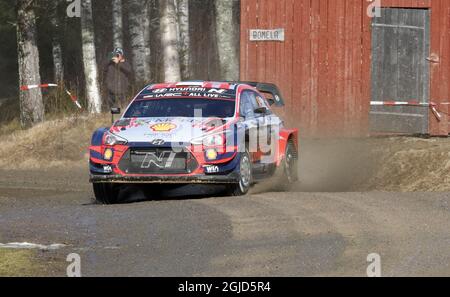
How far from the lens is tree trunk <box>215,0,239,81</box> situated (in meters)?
25.9

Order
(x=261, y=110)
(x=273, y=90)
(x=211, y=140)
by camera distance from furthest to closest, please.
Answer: (x=273, y=90), (x=261, y=110), (x=211, y=140)

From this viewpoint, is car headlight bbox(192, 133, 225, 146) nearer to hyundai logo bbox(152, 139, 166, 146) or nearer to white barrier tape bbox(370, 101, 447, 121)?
hyundai logo bbox(152, 139, 166, 146)

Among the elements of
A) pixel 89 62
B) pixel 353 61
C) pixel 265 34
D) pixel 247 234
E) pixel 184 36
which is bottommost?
pixel 247 234

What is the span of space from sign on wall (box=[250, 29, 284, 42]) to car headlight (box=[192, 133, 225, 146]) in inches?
366

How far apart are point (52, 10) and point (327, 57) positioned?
1527 cm

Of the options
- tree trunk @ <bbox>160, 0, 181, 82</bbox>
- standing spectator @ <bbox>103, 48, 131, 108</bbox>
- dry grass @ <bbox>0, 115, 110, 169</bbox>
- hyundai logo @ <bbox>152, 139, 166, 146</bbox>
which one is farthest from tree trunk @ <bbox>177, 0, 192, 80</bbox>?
hyundai logo @ <bbox>152, 139, 166, 146</bbox>

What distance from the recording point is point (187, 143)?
14.6 m

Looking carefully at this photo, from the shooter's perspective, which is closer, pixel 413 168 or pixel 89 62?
pixel 413 168

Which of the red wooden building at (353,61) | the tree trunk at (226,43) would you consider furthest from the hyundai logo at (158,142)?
the tree trunk at (226,43)

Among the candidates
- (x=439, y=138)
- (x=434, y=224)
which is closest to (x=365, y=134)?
(x=439, y=138)

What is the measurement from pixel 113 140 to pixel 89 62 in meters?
13.4

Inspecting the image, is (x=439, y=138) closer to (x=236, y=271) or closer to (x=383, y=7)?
(x=383, y=7)

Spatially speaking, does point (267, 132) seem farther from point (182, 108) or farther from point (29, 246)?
point (29, 246)

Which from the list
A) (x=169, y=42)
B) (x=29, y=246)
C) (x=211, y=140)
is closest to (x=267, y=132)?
(x=211, y=140)
